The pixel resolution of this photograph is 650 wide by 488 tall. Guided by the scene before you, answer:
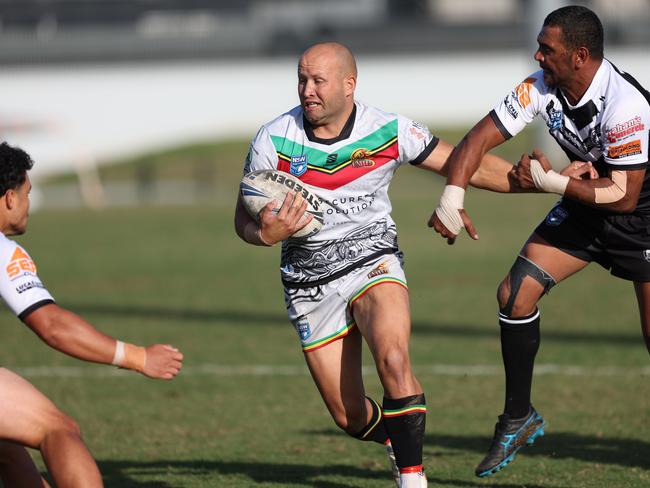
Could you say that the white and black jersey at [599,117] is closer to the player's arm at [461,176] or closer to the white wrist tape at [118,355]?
the player's arm at [461,176]

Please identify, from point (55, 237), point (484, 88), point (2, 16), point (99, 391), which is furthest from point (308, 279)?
point (2, 16)

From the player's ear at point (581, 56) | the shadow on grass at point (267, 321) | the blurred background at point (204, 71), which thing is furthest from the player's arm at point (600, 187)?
the blurred background at point (204, 71)

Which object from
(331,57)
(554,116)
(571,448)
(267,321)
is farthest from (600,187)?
(267,321)

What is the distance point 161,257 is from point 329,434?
12.8 meters

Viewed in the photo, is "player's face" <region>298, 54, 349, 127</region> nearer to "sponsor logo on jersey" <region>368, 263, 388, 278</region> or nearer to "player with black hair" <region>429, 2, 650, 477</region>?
"player with black hair" <region>429, 2, 650, 477</region>

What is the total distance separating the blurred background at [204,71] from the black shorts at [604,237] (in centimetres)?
3403

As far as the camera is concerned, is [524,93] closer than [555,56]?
No

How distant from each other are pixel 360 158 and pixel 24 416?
2.42 metres

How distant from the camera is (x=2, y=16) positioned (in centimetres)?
4872

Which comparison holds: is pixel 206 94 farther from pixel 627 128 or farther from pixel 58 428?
pixel 58 428

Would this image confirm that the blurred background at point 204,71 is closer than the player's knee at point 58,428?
No

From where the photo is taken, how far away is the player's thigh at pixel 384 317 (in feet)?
19.2

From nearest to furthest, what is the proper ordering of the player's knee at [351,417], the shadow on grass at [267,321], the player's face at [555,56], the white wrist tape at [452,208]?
the player's face at [555,56], the white wrist tape at [452,208], the player's knee at [351,417], the shadow on grass at [267,321]

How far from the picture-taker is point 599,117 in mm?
6180
